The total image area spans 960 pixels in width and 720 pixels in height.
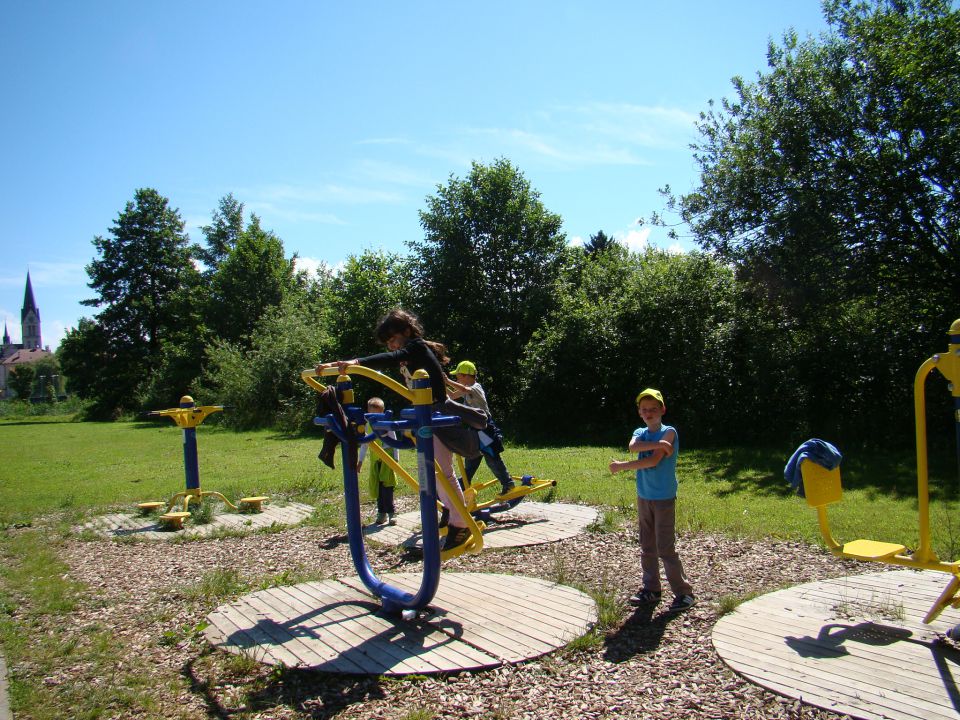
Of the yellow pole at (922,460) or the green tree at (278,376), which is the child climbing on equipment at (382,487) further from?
the green tree at (278,376)

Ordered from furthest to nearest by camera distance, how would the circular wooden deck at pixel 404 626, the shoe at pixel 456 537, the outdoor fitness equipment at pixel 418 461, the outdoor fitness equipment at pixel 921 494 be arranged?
the shoe at pixel 456 537 < the outdoor fitness equipment at pixel 418 461 < the circular wooden deck at pixel 404 626 < the outdoor fitness equipment at pixel 921 494

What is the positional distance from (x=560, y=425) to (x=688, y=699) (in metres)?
15.0

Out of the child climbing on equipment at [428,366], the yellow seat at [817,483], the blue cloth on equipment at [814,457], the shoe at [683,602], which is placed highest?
the child climbing on equipment at [428,366]

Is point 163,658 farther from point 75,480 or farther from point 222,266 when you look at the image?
point 222,266

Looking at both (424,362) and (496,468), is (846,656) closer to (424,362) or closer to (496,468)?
(424,362)

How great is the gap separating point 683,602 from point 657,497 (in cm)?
70

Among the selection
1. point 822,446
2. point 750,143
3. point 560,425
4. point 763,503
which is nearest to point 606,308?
point 560,425

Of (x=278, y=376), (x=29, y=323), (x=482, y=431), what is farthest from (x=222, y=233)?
(x=29, y=323)

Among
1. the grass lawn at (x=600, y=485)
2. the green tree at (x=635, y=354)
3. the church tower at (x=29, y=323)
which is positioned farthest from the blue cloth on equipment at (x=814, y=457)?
the church tower at (x=29, y=323)

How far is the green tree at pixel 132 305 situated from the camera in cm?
4956

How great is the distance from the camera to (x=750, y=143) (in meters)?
15.4

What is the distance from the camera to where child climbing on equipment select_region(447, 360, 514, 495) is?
7898 mm

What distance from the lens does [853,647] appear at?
3.97 meters

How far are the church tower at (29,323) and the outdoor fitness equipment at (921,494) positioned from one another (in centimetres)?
16383
